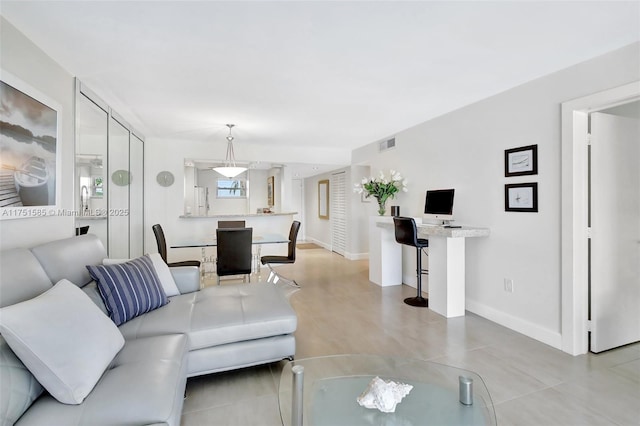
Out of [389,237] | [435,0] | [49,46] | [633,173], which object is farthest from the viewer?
[389,237]

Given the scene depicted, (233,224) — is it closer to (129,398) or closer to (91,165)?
(91,165)

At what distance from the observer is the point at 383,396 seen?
1438mm

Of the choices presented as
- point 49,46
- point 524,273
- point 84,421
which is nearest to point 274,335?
point 84,421

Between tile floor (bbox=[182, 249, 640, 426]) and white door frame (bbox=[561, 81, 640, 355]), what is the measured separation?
228 mm

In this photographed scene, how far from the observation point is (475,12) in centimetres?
186

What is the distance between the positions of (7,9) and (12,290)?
162 centimetres

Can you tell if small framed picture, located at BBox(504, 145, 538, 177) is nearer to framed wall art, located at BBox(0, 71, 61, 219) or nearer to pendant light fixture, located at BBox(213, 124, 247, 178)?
pendant light fixture, located at BBox(213, 124, 247, 178)

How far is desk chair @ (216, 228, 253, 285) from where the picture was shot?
12.5 feet

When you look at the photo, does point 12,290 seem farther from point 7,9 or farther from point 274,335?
point 7,9

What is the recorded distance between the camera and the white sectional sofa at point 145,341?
1.22 metres

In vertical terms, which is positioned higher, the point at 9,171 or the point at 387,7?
the point at 387,7

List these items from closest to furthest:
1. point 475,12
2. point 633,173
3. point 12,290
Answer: point 12,290 < point 475,12 < point 633,173

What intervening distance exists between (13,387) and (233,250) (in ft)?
8.81

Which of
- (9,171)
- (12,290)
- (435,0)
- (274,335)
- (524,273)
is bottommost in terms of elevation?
(274,335)
